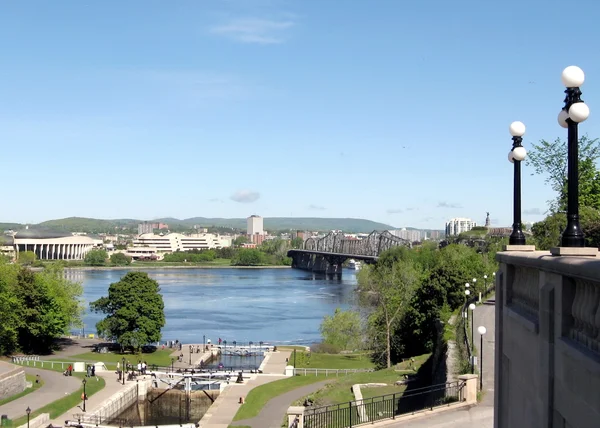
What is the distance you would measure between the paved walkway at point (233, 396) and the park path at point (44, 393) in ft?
27.7

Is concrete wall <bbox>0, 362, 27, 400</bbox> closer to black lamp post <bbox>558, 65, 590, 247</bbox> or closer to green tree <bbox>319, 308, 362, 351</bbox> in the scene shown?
green tree <bbox>319, 308, 362, 351</bbox>

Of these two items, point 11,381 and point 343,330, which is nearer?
point 11,381

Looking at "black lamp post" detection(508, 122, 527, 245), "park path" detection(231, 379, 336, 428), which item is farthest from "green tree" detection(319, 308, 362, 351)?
"black lamp post" detection(508, 122, 527, 245)

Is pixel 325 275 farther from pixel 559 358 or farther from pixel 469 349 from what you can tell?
pixel 559 358

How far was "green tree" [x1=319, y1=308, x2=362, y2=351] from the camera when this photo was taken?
184 feet

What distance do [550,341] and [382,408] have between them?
622 inches

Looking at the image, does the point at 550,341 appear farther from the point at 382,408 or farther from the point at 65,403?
the point at 65,403

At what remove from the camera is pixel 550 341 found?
25.0 ft

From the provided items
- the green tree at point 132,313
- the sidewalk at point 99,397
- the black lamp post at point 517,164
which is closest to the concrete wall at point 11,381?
the sidewalk at point 99,397

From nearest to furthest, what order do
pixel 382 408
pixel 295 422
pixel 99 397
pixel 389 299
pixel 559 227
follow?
pixel 295 422 → pixel 382 408 → pixel 99 397 → pixel 559 227 → pixel 389 299

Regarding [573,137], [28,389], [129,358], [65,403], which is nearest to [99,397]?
[65,403]

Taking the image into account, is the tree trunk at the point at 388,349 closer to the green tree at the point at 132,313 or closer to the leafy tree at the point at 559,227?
the leafy tree at the point at 559,227

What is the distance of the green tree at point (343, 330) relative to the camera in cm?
5606

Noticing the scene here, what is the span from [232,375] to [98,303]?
59.4 ft
